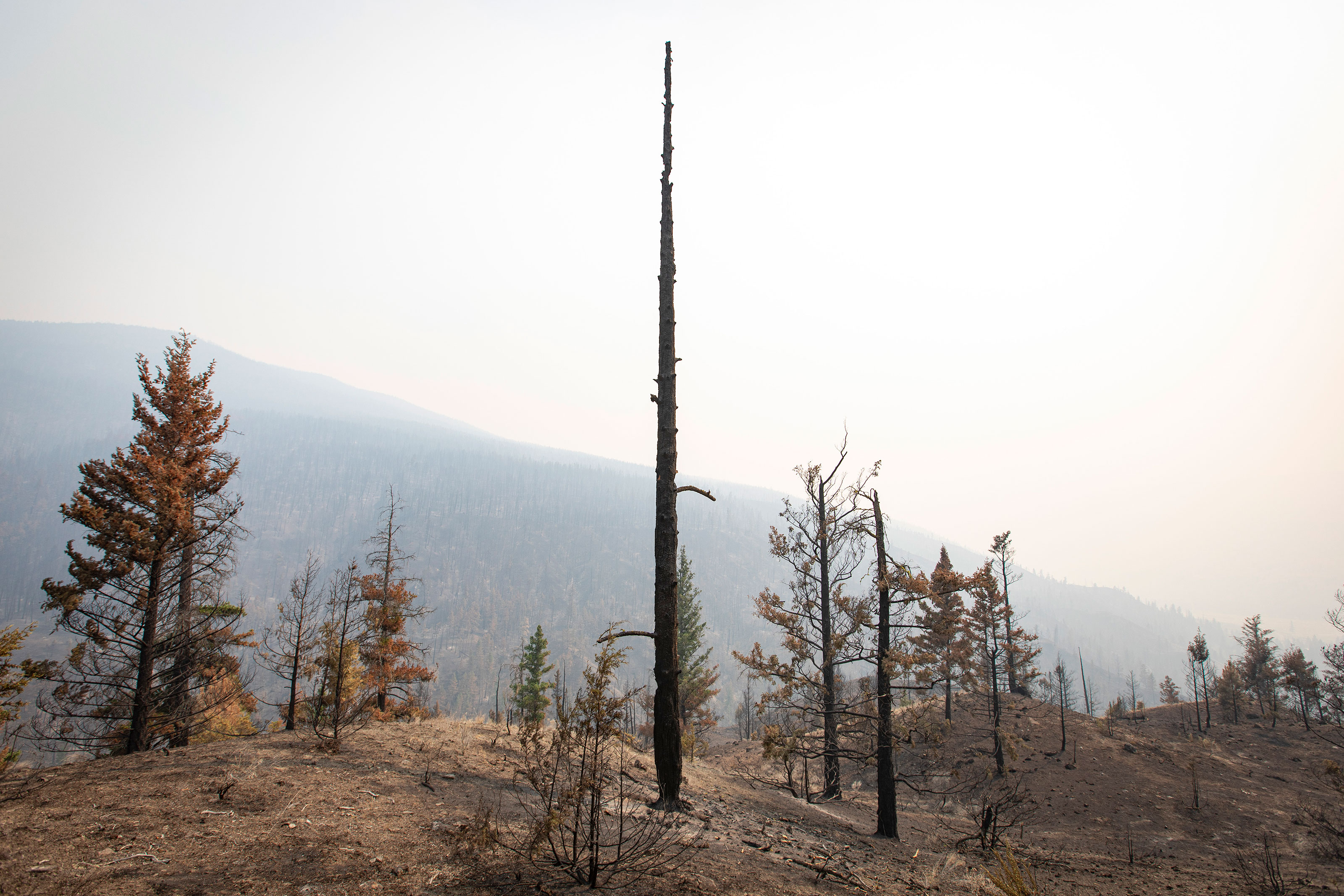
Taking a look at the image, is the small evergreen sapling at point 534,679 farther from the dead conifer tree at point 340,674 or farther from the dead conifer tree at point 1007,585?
the dead conifer tree at point 1007,585

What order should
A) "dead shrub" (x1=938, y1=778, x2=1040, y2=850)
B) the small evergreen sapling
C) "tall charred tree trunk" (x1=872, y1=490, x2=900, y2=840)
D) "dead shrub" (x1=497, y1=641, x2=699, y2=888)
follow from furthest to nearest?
the small evergreen sapling < "dead shrub" (x1=938, y1=778, x2=1040, y2=850) < "tall charred tree trunk" (x1=872, y1=490, x2=900, y2=840) < "dead shrub" (x1=497, y1=641, x2=699, y2=888)

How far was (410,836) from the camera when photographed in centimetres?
582

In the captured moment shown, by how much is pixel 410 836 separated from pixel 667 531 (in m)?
4.48

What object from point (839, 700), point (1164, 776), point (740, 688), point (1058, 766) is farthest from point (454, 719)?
point (740, 688)

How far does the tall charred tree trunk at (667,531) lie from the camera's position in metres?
6.74

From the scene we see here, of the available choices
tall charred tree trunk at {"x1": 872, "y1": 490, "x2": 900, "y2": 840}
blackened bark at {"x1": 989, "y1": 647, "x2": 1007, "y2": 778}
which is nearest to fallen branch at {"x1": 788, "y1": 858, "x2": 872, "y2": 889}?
tall charred tree trunk at {"x1": 872, "y1": 490, "x2": 900, "y2": 840}

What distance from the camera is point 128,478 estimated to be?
38.3 ft

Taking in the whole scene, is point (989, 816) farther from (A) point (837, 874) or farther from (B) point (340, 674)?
(B) point (340, 674)

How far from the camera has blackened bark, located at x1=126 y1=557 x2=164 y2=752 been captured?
1096 centimetres

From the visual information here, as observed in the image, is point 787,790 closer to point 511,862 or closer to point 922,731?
point 922,731

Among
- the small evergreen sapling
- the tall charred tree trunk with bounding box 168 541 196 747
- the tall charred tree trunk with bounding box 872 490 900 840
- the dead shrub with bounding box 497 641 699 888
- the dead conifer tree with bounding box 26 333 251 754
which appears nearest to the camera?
the dead shrub with bounding box 497 641 699 888

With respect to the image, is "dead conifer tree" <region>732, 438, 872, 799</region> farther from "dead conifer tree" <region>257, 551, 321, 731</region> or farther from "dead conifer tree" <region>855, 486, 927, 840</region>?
"dead conifer tree" <region>257, 551, 321, 731</region>

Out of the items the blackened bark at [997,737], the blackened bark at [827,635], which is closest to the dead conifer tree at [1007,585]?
the blackened bark at [997,737]

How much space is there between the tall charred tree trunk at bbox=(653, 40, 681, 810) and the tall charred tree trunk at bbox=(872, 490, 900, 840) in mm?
5357
